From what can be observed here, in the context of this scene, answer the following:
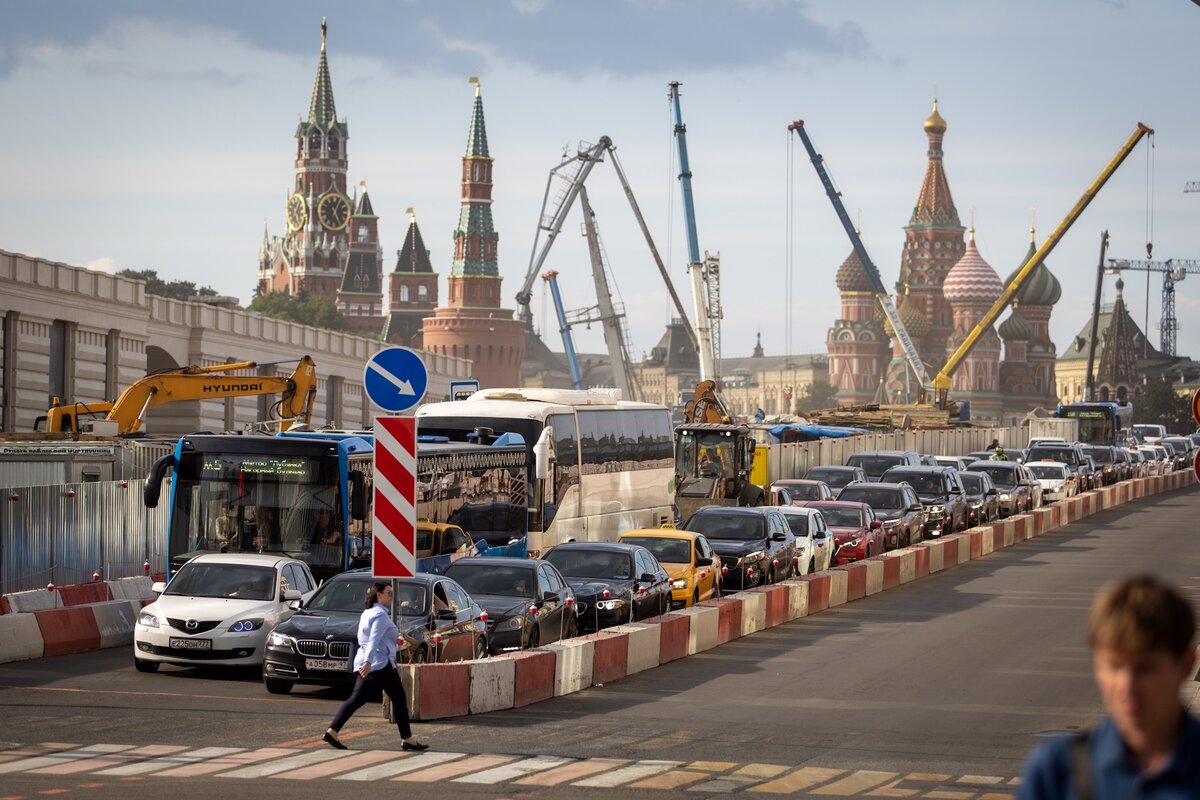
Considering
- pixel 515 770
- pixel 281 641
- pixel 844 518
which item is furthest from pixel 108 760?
pixel 844 518

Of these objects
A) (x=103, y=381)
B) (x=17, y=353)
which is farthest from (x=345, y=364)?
(x=17, y=353)

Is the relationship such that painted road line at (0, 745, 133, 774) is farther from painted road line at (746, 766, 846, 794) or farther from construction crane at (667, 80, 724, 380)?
construction crane at (667, 80, 724, 380)

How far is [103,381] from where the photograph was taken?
198 ft

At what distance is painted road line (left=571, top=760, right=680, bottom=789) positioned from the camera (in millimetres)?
12766

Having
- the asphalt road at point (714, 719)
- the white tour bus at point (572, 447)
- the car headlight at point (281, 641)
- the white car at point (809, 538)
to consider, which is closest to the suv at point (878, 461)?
the white tour bus at point (572, 447)

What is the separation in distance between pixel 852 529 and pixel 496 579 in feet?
45.8

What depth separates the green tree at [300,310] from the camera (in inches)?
7151

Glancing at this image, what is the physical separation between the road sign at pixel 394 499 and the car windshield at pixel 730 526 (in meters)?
13.0

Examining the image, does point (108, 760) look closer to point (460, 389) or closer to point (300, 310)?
point (460, 389)

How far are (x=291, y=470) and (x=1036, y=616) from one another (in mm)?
10623

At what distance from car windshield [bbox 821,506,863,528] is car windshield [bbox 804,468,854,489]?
1093 centimetres

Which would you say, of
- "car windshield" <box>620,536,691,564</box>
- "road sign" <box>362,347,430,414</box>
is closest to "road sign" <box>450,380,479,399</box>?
"car windshield" <box>620,536,691,564</box>

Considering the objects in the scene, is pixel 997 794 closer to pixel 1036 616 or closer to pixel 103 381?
pixel 1036 616

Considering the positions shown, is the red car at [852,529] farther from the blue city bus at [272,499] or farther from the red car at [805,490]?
the blue city bus at [272,499]
